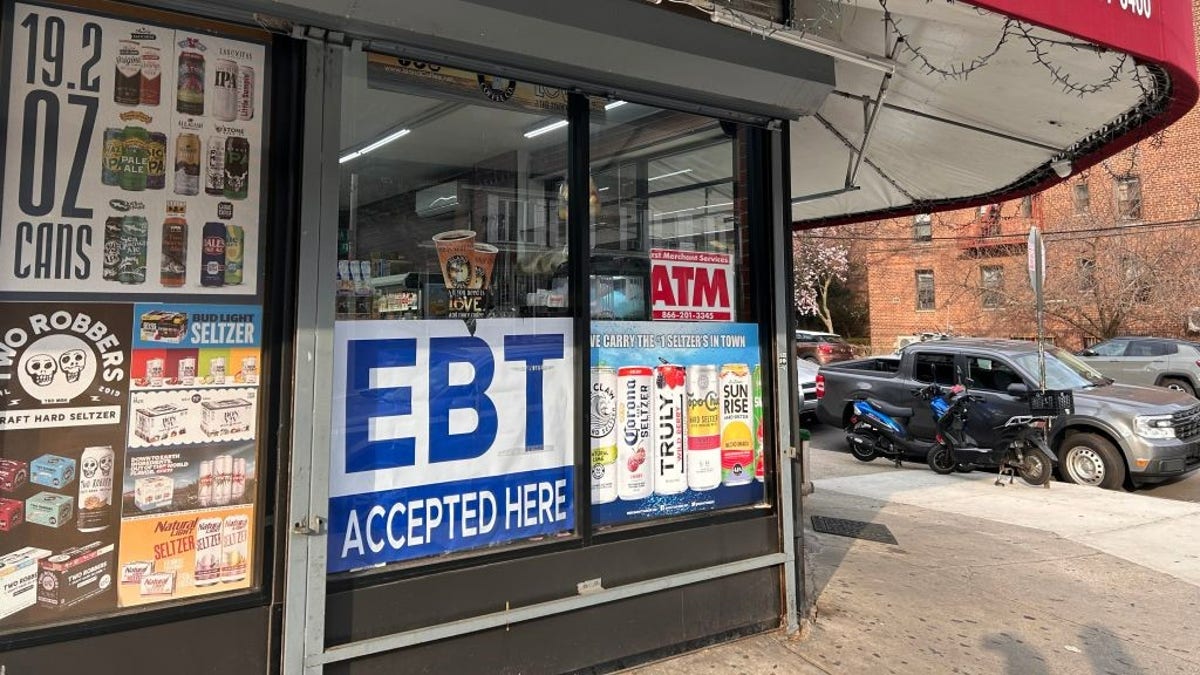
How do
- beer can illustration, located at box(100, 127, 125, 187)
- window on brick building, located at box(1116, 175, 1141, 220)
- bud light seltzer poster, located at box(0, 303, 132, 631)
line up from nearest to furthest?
bud light seltzer poster, located at box(0, 303, 132, 631) < beer can illustration, located at box(100, 127, 125, 187) < window on brick building, located at box(1116, 175, 1141, 220)

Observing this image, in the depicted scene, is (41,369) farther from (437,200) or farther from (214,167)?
(437,200)

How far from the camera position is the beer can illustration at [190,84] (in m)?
2.66

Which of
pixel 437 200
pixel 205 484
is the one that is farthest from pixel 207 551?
pixel 437 200

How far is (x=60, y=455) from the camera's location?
2393mm

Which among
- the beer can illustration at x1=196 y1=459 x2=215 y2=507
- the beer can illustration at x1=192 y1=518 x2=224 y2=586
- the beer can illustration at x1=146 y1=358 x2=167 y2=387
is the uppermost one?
the beer can illustration at x1=146 y1=358 x2=167 y2=387

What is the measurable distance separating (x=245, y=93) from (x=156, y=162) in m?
0.43

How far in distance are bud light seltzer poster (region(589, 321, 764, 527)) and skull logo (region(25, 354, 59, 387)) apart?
2168 mm

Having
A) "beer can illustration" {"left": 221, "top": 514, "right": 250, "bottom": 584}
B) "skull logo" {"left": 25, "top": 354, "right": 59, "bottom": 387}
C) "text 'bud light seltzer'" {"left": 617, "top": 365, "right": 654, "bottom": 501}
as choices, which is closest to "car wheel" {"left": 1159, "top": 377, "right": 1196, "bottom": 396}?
"text 'bud light seltzer'" {"left": 617, "top": 365, "right": 654, "bottom": 501}

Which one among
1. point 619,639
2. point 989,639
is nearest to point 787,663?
point 619,639

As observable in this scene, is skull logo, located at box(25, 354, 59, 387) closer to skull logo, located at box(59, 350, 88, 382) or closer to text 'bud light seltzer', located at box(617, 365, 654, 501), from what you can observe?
skull logo, located at box(59, 350, 88, 382)

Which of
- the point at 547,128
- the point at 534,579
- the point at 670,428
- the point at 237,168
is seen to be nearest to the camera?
the point at 237,168

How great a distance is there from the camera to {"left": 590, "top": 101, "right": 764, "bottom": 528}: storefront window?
143 inches

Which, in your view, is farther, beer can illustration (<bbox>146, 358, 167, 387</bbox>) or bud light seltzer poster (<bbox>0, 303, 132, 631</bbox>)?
beer can illustration (<bbox>146, 358, 167, 387</bbox>)

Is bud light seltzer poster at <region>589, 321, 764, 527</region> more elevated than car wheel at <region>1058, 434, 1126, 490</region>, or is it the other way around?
bud light seltzer poster at <region>589, 321, 764, 527</region>
